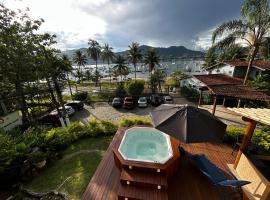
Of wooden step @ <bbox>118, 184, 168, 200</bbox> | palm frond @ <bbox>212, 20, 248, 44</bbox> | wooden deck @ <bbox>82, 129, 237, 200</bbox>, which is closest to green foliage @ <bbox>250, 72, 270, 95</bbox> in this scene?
palm frond @ <bbox>212, 20, 248, 44</bbox>

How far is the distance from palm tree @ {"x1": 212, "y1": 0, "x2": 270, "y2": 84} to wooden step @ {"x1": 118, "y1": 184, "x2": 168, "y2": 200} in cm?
1411

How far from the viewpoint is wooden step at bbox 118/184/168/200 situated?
16.6ft

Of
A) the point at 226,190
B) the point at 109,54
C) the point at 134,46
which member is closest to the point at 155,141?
the point at 226,190

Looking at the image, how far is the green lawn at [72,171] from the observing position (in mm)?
6164

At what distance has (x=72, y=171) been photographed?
7.09 meters

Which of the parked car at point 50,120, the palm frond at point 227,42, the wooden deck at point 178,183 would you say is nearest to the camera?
the wooden deck at point 178,183

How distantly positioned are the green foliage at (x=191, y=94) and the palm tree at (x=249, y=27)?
1017 cm

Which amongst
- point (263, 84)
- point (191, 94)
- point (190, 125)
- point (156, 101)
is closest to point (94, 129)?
point (190, 125)

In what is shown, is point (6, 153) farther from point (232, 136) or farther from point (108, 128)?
point (232, 136)

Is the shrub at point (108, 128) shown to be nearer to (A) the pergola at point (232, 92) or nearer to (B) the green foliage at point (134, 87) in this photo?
(A) the pergola at point (232, 92)

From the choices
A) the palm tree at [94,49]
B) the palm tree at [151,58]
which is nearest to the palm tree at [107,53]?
the palm tree at [94,49]

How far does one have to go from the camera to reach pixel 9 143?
6699 millimetres

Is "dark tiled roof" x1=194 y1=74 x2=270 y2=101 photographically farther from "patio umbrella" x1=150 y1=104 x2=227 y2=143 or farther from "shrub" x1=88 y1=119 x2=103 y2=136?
"shrub" x1=88 y1=119 x2=103 y2=136

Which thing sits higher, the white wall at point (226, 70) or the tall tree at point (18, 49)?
the tall tree at point (18, 49)
